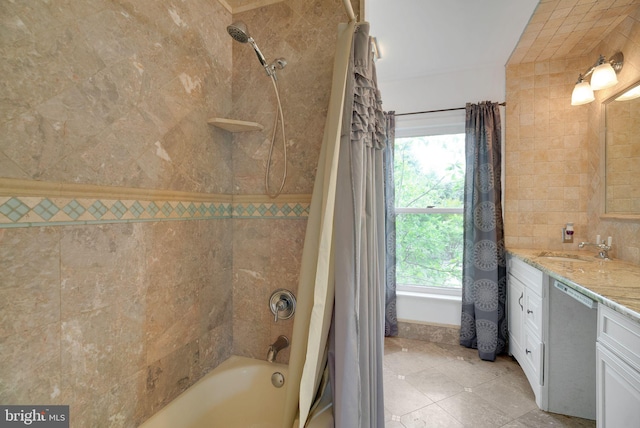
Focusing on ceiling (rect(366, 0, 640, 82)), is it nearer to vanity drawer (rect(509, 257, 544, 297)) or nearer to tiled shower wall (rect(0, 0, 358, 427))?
tiled shower wall (rect(0, 0, 358, 427))

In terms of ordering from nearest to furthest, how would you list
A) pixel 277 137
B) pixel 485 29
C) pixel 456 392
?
Answer: 1. pixel 277 137
2. pixel 456 392
3. pixel 485 29

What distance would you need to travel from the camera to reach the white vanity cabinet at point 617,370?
0.91 metres

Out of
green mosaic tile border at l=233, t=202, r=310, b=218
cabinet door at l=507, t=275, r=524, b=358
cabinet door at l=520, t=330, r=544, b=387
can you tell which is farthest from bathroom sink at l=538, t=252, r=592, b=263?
green mosaic tile border at l=233, t=202, r=310, b=218

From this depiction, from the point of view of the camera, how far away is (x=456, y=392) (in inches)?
72.4

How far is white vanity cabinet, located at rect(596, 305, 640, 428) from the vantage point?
2.98 ft

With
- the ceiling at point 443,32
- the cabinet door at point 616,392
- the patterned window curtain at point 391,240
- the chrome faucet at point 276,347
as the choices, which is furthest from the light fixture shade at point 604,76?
the chrome faucet at point 276,347

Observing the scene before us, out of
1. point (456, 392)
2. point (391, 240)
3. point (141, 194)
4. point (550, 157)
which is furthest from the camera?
point (391, 240)

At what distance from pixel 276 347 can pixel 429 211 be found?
2.10m

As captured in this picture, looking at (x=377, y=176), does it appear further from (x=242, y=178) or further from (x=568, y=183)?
(x=568, y=183)

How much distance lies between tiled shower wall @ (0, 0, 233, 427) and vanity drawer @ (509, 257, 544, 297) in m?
2.06

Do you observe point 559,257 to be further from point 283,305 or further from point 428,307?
point 283,305

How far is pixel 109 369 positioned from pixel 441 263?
2744 millimetres

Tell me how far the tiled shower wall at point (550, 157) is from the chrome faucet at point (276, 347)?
2238 millimetres

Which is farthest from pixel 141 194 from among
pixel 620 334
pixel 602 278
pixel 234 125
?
pixel 602 278
